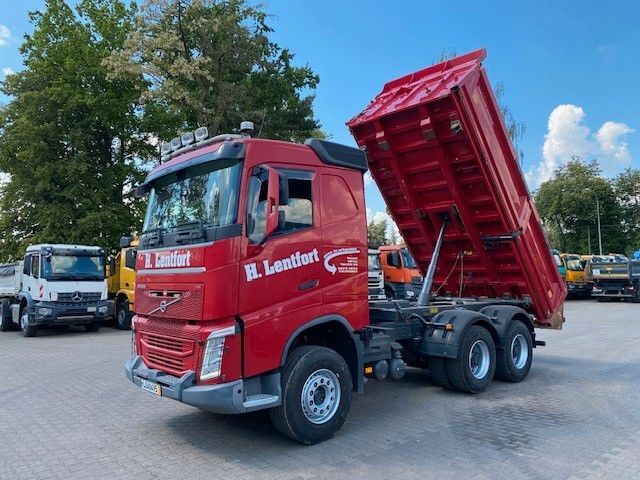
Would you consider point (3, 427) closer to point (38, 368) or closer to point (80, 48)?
point (38, 368)

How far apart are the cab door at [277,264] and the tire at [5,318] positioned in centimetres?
1588

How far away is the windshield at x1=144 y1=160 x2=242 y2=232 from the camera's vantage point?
4.82 metres

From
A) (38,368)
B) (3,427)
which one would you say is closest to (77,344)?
(38,368)

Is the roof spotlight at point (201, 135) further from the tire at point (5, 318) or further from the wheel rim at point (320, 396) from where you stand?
the tire at point (5, 318)

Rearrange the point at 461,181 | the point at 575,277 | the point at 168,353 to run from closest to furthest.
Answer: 1. the point at 168,353
2. the point at 461,181
3. the point at 575,277

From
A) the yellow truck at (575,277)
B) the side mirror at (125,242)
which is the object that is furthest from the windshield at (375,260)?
the yellow truck at (575,277)

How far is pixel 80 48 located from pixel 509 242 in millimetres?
25139

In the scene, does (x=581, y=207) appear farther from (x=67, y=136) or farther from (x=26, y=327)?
(x=26, y=327)

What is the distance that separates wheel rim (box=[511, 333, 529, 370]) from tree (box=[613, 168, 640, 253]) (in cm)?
5092

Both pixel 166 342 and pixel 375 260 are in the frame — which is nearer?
pixel 166 342

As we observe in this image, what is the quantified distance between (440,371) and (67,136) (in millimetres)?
22950

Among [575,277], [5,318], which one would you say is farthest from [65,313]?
[575,277]

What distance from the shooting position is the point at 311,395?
512 cm

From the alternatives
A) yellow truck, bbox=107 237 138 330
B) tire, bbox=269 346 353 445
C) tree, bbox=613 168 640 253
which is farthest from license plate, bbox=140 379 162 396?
tree, bbox=613 168 640 253
